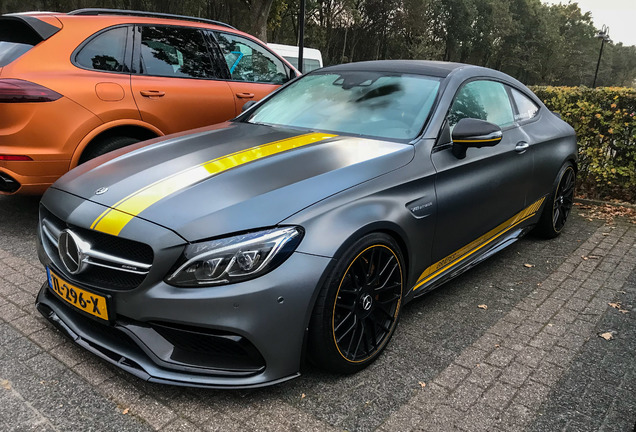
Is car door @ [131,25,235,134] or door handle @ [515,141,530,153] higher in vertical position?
car door @ [131,25,235,134]

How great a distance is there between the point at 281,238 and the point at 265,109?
1903mm

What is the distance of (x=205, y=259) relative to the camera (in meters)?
2.04

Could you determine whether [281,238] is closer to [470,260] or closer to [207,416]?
[207,416]

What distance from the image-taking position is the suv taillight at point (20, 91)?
377 centimetres

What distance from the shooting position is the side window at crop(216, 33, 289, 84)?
17.5ft

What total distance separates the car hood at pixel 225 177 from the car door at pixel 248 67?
2271 mm

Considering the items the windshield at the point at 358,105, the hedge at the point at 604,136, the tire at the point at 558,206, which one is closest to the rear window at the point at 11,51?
the windshield at the point at 358,105

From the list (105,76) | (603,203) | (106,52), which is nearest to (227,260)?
(105,76)

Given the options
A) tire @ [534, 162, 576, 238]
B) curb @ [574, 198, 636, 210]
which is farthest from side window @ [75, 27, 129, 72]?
curb @ [574, 198, 636, 210]

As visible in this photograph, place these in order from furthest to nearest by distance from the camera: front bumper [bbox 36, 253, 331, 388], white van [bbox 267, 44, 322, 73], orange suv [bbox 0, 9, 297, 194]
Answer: white van [bbox 267, 44, 322, 73] → orange suv [bbox 0, 9, 297, 194] → front bumper [bbox 36, 253, 331, 388]

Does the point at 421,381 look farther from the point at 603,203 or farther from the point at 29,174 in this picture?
the point at 603,203

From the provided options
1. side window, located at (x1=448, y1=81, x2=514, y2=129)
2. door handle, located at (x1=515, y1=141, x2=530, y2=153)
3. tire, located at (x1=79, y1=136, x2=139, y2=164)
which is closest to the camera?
side window, located at (x1=448, y1=81, x2=514, y2=129)

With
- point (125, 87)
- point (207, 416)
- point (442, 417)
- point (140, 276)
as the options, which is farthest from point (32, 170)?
point (442, 417)

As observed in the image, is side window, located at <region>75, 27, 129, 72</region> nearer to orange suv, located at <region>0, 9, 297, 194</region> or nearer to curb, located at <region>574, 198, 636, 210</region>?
orange suv, located at <region>0, 9, 297, 194</region>
